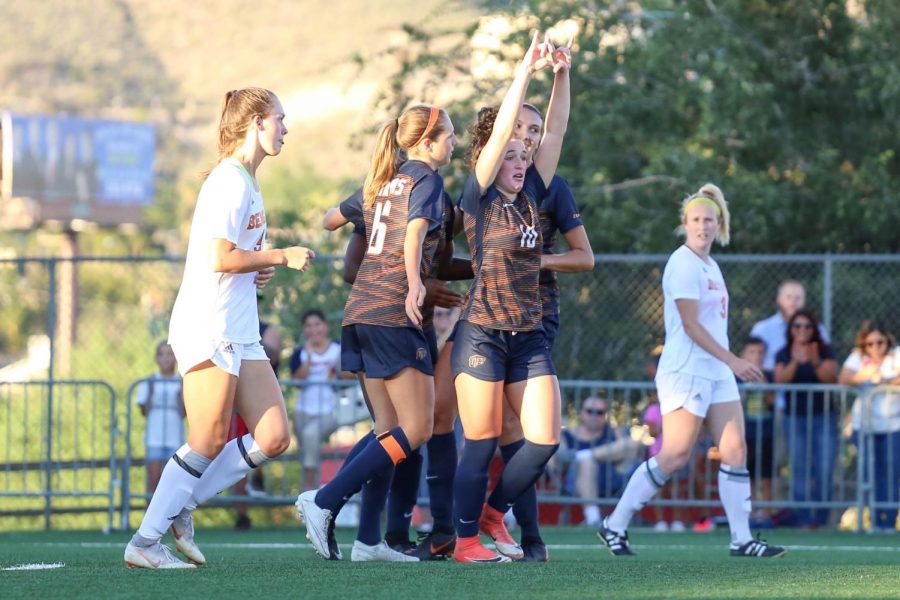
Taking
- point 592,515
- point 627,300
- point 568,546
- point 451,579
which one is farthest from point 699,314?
point 627,300

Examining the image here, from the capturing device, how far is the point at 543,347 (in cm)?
703

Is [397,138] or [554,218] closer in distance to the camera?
[397,138]

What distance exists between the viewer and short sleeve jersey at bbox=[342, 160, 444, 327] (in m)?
6.91

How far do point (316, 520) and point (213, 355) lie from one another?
3.18ft

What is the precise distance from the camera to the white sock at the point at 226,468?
669 centimetres

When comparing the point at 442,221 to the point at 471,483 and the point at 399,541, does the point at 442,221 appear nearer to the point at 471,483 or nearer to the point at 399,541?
the point at 471,483

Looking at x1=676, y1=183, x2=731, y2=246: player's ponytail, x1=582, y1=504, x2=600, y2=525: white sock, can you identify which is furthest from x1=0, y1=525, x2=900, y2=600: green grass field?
x1=582, y1=504, x2=600, y2=525: white sock

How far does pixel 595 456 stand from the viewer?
1251 cm

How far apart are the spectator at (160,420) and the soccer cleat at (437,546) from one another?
17.4 ft

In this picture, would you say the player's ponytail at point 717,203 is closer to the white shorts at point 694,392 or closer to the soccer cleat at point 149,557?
the white shorts at point 694,392

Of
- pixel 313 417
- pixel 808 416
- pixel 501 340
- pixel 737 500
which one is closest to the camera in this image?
pixel 501 340

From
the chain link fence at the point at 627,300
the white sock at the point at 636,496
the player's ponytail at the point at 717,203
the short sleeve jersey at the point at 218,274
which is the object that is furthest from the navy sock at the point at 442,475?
the chain link fence at the point at 627,300

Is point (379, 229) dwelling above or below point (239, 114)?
below

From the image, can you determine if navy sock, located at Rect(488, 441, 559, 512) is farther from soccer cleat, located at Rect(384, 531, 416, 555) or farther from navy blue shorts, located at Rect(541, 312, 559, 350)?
soccer cleat, located at Rect(384, 531, 416, 555)
